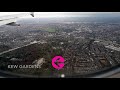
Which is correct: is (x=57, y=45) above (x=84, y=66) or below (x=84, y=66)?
above

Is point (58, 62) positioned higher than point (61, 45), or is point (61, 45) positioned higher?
point (61, 45)

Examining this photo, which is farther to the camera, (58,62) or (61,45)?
(61,45)
